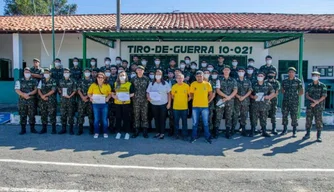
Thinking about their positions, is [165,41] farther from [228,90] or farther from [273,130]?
[273,130]

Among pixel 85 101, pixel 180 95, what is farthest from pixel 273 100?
pixel 85 101

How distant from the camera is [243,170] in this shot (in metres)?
4.59

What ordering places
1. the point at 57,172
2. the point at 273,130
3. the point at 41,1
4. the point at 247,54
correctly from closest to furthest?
the point at 57,172, the point at 273,130, the point at 247,54, the point at 41,1

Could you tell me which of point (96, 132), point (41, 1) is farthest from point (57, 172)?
point (41, 1)

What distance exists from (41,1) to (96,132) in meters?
26.5

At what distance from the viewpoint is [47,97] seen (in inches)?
277

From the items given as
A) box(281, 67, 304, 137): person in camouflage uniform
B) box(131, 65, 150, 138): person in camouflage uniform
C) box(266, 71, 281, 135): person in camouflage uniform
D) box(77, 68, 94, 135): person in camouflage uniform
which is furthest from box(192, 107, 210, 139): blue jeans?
box(77, 68, 94, 135): person in camouflage uniform

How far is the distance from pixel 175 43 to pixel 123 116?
527 centimetres

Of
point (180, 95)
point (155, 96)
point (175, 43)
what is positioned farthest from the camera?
point (175, 43)

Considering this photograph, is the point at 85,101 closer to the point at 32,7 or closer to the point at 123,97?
the point at 123,97

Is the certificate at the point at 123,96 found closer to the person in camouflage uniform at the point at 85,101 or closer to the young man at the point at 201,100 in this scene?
the person in camouflage uniform at the point at 85,101

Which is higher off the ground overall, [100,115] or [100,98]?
[100,98]

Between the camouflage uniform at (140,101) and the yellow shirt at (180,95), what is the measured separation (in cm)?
76

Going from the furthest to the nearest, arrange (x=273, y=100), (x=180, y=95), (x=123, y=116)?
(x=273, y=100) → (x=123, y=116) → (x=180, y=95)
